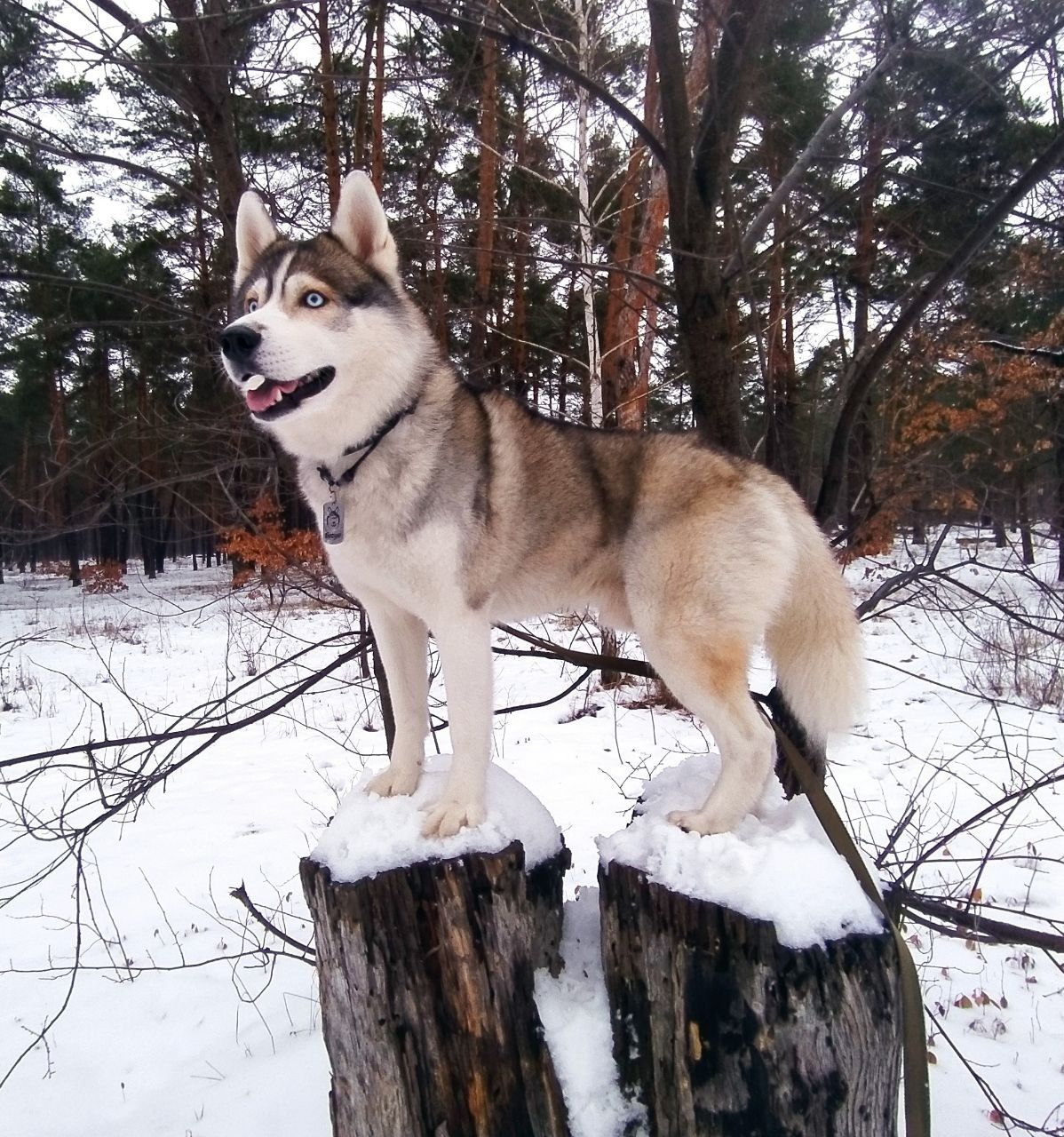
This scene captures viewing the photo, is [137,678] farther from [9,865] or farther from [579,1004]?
[579,1004]

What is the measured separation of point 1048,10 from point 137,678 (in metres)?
11.3

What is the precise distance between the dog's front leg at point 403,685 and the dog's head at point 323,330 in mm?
612

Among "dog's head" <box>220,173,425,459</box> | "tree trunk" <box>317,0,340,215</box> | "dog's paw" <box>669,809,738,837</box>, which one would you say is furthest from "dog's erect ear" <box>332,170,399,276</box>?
"dog's paw" <box>669,809,738,837</box>

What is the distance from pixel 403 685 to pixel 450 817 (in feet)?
2.17

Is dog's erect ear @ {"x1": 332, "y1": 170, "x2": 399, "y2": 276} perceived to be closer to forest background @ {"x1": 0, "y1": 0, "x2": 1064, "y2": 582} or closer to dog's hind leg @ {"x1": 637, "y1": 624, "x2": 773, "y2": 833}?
forest background @ {"x1": 0, "y1": 0, "x2": 1064, "y2": 582}

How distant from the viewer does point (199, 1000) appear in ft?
12.9

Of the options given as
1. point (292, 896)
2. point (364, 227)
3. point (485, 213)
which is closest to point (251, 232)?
point (364, 227)

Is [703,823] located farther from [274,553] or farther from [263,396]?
[274,553]

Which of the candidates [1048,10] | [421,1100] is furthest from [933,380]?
[421,1100]

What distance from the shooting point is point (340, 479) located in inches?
94.4

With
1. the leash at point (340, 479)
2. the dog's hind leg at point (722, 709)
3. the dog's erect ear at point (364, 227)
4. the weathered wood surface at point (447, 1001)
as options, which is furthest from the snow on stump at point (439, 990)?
the dog's erect ear at point (364, 227)

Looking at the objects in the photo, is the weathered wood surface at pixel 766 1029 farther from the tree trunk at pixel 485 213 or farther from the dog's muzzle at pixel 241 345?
the tree trunk at pixel 485 213

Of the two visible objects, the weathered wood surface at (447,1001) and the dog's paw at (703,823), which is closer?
the weathered wood surface at (447,1001)

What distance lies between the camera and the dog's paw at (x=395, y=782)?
247cm
